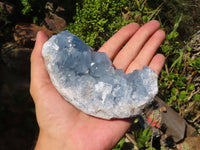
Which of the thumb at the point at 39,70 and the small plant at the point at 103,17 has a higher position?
the small plant at the point at 103,17

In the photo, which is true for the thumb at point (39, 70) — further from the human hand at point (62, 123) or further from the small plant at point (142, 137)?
the small plant at point (142, 137)

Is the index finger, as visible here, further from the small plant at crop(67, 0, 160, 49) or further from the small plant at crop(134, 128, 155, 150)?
the small plant at crop(134, 128, 155, 150)

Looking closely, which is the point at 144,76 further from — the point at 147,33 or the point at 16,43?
the point at 16,43

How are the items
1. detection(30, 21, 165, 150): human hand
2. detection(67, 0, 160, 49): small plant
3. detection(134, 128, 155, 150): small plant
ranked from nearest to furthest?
detection(30, 21, 165, 150): human hand, detection(134, 128, 155, 150): small plant, detection(67, 0, 160, 49): small plant

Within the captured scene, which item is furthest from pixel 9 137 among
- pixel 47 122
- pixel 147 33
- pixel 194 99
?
pixel 194 99

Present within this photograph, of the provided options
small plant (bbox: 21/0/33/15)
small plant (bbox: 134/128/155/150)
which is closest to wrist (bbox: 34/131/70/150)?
small plant (bbox: 134/128/155/150)

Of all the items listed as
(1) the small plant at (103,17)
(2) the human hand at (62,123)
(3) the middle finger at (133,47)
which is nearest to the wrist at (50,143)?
(2) the human hand at (62,123)

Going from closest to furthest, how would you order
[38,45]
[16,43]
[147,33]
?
[38,45] → [147,33] → [16,43]

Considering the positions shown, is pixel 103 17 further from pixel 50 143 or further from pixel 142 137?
pixel 50 143
